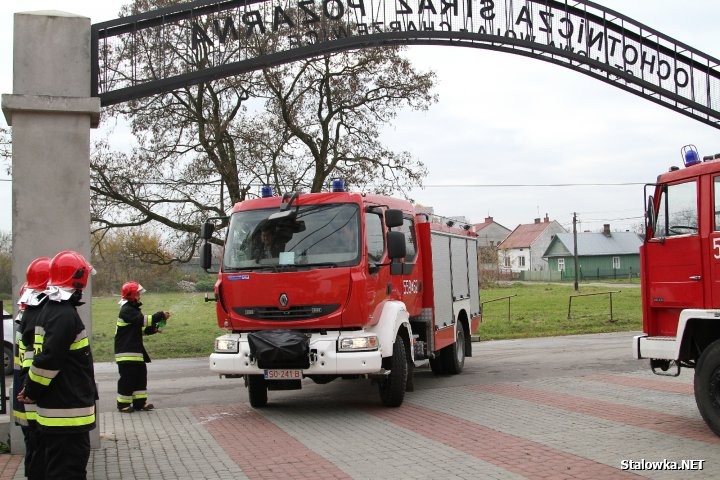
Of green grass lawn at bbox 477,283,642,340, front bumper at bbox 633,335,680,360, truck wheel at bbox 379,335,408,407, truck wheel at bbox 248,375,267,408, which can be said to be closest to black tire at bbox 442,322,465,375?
truck wheel at bbox 379,335,408,407

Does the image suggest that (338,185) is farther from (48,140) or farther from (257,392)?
(48,140)

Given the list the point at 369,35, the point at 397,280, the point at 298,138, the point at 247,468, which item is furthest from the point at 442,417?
the point at 298,138

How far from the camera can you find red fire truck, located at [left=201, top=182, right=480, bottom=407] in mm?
8781

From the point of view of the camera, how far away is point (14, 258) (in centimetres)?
724

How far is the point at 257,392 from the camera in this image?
10.0 m

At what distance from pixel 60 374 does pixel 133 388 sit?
543cm

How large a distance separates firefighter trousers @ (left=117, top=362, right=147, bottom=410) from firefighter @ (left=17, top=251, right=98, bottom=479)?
16.9 ft

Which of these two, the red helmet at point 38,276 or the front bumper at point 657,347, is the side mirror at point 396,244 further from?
the red helmet at point 38,276

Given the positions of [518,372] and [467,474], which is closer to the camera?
[467,474]

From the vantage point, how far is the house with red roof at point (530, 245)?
100750mm

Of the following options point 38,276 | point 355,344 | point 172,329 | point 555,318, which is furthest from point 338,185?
point 555,318

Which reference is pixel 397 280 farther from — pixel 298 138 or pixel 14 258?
pixel 298 138

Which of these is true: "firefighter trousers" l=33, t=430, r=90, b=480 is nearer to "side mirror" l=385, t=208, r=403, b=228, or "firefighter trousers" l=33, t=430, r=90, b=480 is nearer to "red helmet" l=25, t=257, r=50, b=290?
"red helmet" l=25, t=257, r=50, b=290

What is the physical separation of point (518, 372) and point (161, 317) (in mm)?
6516
